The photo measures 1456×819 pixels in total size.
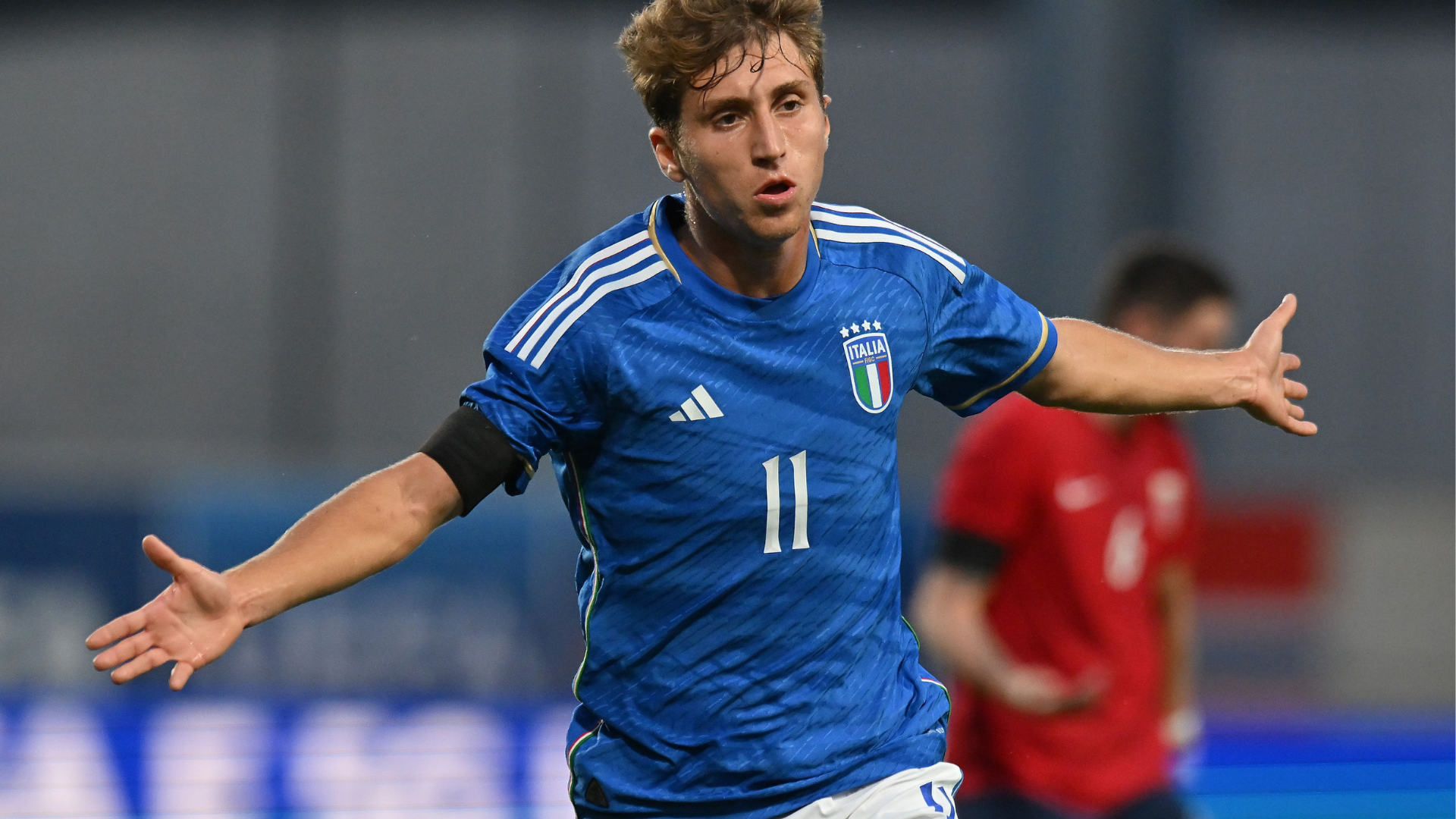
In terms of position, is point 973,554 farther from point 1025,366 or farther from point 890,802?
point 890,802

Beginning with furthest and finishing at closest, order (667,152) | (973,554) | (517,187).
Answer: (517,187) < (973,554) < (667,152)

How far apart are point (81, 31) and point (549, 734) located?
28.6 feet

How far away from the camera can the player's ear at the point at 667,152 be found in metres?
2.95

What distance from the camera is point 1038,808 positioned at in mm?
4746

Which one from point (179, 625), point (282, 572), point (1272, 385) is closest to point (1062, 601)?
point (1272, 385)

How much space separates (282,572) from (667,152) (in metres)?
1.02

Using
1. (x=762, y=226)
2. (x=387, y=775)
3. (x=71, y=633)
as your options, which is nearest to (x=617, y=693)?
(x=762, y=226)

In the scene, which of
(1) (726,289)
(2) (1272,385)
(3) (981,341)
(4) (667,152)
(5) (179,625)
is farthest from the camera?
(2) (1272,385)

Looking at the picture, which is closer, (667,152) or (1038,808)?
(667,152)

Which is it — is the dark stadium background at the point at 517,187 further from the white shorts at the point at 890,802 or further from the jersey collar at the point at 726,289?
the jersey collar at the point at 726,289

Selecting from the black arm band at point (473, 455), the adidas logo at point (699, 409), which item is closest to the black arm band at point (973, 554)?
the adidas logo at point (699, 409)

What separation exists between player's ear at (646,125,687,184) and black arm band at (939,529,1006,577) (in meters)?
2.16

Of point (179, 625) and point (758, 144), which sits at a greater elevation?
point (758, 144)

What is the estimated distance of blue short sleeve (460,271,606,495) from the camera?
276 centimetres
